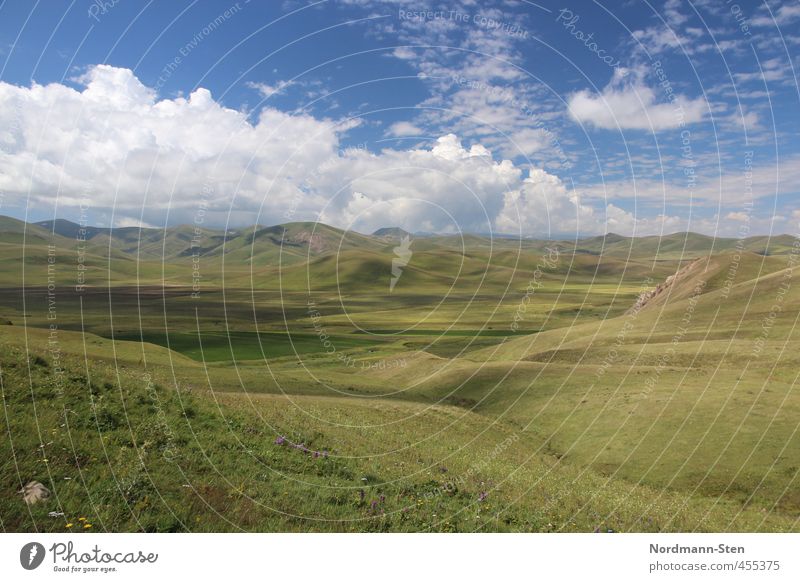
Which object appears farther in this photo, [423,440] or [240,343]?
[240,343]
